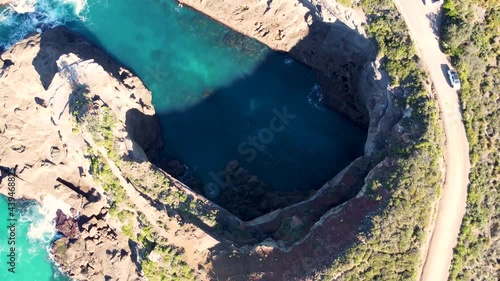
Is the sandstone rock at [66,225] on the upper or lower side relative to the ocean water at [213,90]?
lower

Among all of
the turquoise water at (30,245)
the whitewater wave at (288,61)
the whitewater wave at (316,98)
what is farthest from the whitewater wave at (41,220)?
the whitewater wave at (316,98)

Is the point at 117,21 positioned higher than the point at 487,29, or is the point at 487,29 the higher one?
the point at 487,29

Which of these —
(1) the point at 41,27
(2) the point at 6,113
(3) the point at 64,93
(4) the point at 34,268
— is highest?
(1) the point at 41,27

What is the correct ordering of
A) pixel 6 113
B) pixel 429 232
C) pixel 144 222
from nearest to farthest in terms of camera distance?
pixel 429 232 < pixel 144 222 < pixel 6 113

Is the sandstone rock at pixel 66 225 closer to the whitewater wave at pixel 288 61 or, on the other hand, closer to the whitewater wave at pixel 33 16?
the whitewater wave at pixel 33 16

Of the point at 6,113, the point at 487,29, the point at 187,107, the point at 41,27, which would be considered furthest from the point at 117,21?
the point at 487,29

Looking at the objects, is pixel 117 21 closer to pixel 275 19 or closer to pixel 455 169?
pixel 275 19
